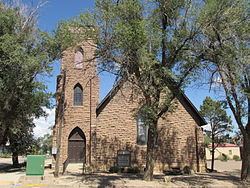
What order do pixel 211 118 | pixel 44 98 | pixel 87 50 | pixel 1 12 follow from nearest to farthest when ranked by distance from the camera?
pixel 1 12 < pixel 44 98 < pixel 87 50 < pixel 211 118

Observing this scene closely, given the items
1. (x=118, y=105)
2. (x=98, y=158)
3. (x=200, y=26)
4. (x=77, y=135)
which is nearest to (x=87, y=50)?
(x=118, y=105)

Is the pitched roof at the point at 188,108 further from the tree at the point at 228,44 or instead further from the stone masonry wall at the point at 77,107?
the tree at the point at 228,44

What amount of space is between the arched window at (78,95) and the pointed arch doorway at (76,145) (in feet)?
7.09

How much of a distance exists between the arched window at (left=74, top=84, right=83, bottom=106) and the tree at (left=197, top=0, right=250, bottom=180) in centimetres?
1286

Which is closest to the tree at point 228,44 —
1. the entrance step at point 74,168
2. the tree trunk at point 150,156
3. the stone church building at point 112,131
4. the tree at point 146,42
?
the tree at point 146,42

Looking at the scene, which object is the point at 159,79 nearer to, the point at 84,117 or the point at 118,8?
the point at 118,8

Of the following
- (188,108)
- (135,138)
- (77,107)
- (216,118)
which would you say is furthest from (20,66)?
(216,118)

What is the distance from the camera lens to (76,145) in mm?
27984

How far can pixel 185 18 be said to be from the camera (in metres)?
17.0

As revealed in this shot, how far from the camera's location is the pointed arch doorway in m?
28.0

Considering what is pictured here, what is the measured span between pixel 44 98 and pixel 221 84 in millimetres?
13761

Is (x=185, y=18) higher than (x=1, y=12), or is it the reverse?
(x=1, y=12)

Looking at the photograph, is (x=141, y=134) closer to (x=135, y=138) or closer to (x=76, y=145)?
(x=135, y=138)

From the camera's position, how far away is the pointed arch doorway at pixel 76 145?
28.0m
